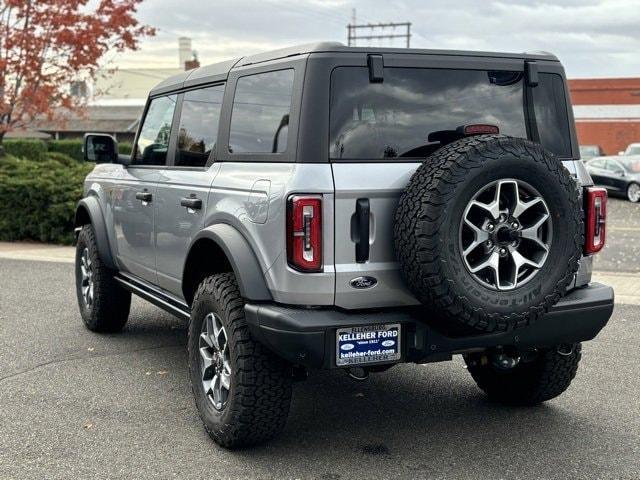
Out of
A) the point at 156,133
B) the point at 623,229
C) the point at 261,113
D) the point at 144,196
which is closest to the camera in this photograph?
the point at 261,113

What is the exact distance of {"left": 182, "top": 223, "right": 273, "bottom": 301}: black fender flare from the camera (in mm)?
4027

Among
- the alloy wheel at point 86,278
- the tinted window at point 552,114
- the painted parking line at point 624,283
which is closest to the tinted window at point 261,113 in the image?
the tinted window at point 552,114

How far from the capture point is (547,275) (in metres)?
3.93

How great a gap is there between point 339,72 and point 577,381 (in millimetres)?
2936

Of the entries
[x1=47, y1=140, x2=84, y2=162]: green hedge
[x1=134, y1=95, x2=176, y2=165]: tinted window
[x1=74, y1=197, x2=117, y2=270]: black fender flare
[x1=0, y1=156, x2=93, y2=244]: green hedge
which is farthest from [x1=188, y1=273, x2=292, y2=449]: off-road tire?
[x1=47, y1=140, x2=84, y2=162]: green hedge

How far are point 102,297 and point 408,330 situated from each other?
3488 mm

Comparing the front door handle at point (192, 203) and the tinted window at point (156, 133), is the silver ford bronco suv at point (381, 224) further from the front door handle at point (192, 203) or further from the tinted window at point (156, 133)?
the tinted window at point (156, 133)

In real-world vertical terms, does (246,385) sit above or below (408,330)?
below

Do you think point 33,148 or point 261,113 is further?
point 33,148

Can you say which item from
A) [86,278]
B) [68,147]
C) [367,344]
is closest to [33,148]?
[68,147]

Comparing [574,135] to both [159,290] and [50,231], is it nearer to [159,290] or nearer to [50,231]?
[159,290]

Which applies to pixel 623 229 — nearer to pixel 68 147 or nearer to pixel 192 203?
pixel 192 203

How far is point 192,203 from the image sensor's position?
4754 mm

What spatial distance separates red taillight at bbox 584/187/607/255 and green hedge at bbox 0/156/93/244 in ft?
32.0
